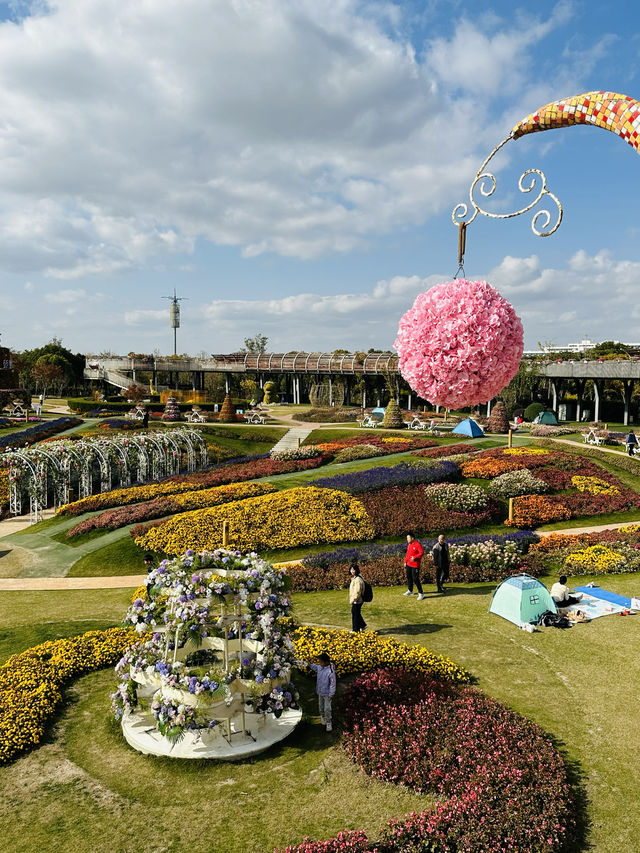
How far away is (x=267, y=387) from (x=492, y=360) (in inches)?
2941

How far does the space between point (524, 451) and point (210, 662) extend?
25472 millimetres

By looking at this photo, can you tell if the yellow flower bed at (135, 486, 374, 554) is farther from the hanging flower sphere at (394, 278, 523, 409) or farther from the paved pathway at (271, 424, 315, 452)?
the hanging flower sphere at (394, 278, 523, 409)

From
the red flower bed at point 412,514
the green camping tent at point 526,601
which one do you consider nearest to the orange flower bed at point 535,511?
the red flower bed at point 412,514

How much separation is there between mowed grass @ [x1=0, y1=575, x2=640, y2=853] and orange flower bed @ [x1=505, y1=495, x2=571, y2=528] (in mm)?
10771

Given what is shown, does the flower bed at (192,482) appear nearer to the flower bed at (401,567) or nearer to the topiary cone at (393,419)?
the flower bed at (401,567)

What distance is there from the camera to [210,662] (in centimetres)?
870

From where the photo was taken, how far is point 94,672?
10883mm

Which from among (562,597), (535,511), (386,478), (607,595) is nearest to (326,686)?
(562,597)

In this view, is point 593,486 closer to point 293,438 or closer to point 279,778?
point 279,778

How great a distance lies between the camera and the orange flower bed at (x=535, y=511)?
22.6 meters

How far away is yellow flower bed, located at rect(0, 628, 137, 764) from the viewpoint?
8.60 metres

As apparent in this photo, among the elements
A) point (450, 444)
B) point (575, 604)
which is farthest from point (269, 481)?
point (575, 604)

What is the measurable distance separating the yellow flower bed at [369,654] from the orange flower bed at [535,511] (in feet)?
41.2

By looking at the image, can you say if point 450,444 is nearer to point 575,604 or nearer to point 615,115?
point 575,604
